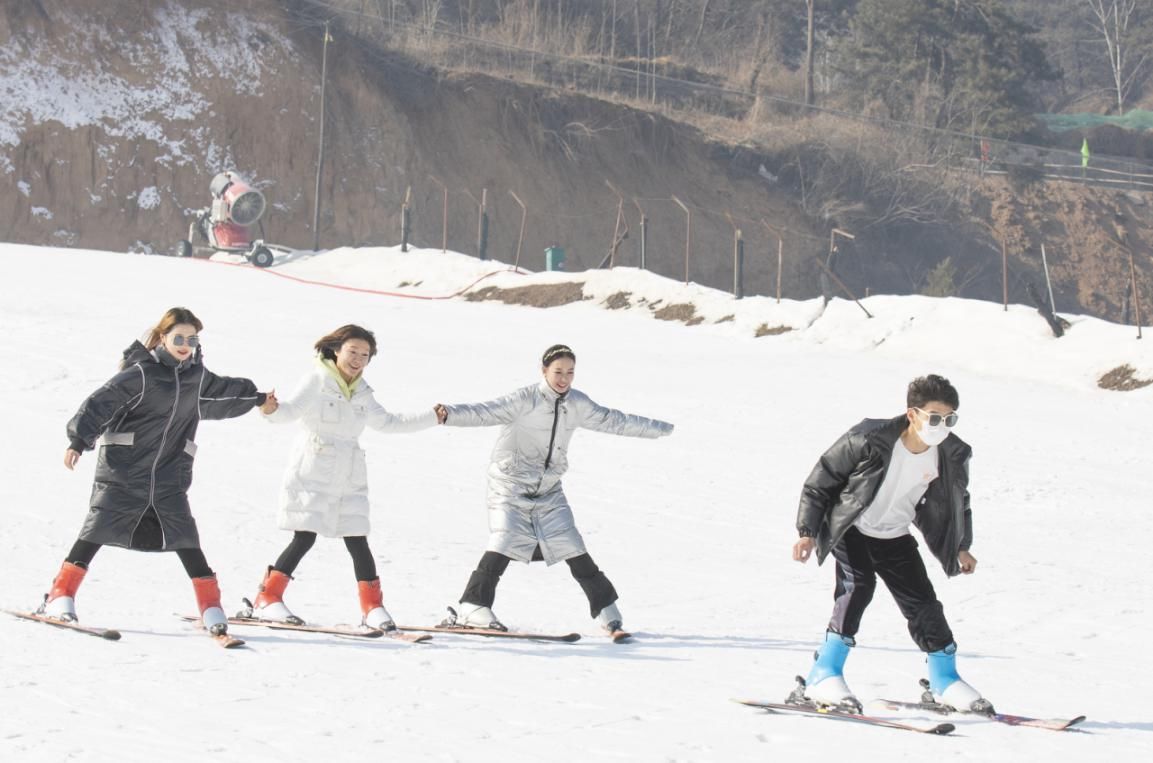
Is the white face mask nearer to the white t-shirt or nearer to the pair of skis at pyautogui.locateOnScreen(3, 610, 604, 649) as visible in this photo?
the white t-shirt

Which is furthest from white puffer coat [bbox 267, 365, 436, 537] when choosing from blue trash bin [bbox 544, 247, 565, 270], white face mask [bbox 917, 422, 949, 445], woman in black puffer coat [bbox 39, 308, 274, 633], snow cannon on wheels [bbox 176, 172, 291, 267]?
blue trash bin [bbox 544, 247, 565, 270]

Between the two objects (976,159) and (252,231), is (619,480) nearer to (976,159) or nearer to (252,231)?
(252,231)

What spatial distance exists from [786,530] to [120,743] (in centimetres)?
→ 666

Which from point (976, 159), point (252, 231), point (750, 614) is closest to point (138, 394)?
point (750, 614)

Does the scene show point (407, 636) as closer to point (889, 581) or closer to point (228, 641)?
point (228, 641)

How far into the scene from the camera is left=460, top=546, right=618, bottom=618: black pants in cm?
724

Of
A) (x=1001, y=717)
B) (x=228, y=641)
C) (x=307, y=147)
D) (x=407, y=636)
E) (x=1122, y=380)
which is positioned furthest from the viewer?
(x=307, y=147)

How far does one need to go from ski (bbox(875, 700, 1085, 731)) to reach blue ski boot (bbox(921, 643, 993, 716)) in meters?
0.02

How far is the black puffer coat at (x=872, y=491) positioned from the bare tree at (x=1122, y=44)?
71.5 metres

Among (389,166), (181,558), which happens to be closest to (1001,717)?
(181,558)

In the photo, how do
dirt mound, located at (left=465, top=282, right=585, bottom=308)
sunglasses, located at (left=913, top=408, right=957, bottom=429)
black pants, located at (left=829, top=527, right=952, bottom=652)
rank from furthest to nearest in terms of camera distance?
1. dirt mound, located at (left=465, top=282, right=585, bottom=308)
2. black pants, located at (left=829, top=527, right=952, bottom=652)
3. sunglasses, located at (left=913, top=408, right=957, bottom=429)

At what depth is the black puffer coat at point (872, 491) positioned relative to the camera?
5.61 meters

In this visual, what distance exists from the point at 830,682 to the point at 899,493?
28.3 inches

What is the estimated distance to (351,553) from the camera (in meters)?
7.04
